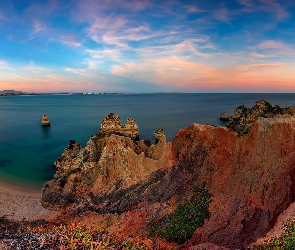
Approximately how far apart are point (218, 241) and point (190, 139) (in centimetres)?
1033

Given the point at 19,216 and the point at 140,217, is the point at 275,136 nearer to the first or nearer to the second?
the point at 140,217

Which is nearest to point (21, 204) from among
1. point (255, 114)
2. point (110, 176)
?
point (110, 176)

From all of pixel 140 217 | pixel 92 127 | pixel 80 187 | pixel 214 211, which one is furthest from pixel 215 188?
pixel 92 127

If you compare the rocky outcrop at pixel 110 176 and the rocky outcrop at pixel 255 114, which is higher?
the rocky outcrop at pixel 255 114

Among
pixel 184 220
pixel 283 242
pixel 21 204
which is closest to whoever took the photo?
pixel 283 242

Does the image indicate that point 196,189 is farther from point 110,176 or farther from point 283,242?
point 110,176

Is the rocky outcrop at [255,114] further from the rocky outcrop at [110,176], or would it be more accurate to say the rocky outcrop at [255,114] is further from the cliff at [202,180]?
the rocky outcrop at [110,176]

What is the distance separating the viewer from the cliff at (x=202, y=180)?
1872 centimetres

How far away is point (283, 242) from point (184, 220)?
26.0 feet

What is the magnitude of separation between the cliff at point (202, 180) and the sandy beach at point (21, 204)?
1.57 m

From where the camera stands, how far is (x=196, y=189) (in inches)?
880

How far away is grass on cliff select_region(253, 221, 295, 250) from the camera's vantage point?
42.3 ft

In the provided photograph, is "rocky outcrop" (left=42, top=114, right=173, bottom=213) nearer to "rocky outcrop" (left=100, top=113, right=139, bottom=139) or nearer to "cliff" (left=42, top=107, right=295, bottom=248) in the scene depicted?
"cliff" (left=42, top=107, right=295, bottom=248)

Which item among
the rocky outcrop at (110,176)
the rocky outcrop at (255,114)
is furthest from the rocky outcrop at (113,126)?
the rocky outcrop at (255,114)
